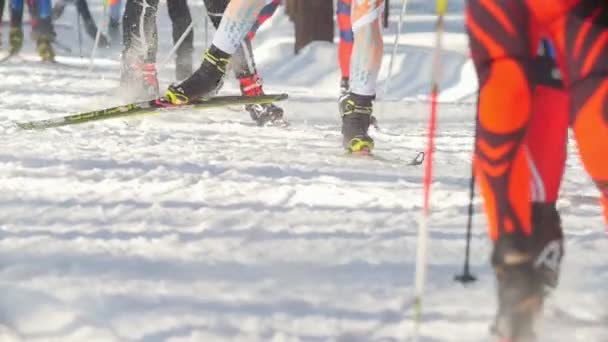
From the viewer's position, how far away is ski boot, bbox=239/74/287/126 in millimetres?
5098

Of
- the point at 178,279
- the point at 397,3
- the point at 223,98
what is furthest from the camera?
the point at 397,3

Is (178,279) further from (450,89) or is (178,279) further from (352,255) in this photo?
(450,89)

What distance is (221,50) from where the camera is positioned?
14.0ft

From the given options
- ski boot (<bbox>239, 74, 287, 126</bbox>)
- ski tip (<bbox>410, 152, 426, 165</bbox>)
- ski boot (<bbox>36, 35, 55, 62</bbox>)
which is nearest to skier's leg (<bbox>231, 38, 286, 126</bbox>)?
ski boot (<bbox>239, 74, 287, 126</bbox>)

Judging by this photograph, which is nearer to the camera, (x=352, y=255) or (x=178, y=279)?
(x=178, y=279)

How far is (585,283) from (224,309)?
3.39 feet

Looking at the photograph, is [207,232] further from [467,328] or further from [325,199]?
[467,328]

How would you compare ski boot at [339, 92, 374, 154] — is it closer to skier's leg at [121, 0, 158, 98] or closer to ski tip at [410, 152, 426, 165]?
ski tip at [410, 152, 426, 165]

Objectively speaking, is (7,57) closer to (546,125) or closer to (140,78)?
(140,78)

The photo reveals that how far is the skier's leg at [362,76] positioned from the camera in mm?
4012

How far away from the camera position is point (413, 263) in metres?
2.46

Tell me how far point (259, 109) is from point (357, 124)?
1179 mm

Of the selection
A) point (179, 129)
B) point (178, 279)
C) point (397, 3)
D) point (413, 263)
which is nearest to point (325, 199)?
Result: point (413, 263)

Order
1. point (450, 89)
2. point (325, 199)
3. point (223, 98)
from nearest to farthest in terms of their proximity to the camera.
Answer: point (325, 199), point (223, 98), point (450, 89)
